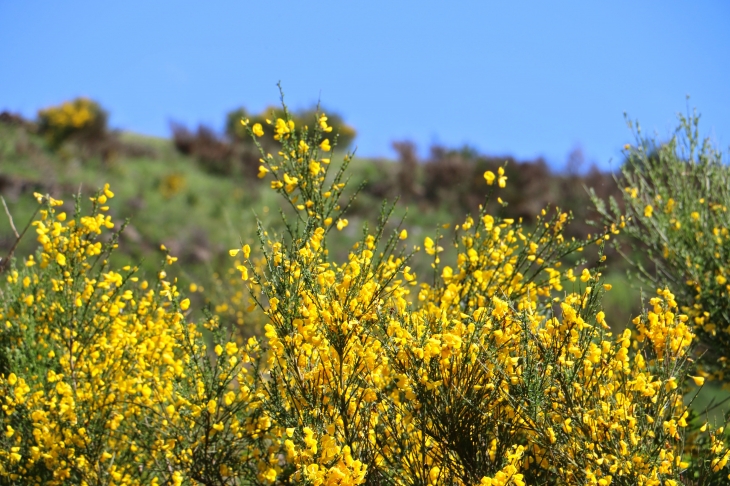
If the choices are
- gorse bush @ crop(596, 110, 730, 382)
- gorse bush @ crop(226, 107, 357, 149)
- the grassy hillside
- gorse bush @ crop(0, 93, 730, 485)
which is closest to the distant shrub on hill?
the grassy hillside

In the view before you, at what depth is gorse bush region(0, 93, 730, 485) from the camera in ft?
8.77

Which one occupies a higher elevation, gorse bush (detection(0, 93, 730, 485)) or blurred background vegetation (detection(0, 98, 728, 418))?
blurred background vegetation (detection(0, 98, 728, 418))

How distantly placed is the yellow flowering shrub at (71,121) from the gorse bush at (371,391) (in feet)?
51.2

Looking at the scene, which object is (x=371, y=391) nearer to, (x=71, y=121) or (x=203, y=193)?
(x=203, y=193)

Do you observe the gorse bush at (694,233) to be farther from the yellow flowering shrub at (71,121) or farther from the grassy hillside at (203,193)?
the yellow flowering shrub at (71,121)

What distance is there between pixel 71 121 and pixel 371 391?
711 inches

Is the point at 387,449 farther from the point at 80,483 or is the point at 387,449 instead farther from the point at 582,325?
the point at 80,483

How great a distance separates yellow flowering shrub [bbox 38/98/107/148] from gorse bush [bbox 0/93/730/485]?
1561 centimetres

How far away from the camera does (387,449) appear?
3.04m

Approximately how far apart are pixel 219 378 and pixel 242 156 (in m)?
18.0

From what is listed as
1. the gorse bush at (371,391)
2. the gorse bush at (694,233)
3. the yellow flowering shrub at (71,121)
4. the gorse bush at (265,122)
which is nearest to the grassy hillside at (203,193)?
the yellow flowering shrub at (71,121)

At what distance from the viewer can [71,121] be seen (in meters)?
18.6

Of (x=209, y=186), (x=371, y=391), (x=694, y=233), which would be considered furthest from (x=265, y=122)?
(x=371, y=391)

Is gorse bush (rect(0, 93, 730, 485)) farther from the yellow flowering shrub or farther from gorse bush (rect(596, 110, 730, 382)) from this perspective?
the yellow flowering shrub
